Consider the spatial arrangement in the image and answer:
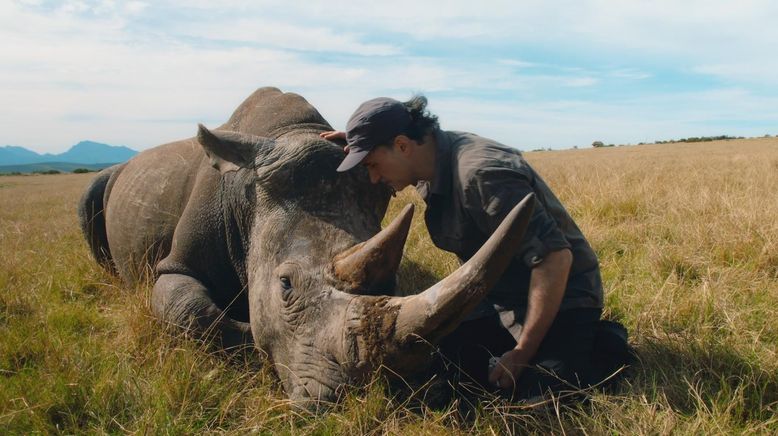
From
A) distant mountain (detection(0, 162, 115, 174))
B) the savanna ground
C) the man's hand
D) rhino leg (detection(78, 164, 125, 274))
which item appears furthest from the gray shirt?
distant mountain (detection(0, 162, 115, 174))

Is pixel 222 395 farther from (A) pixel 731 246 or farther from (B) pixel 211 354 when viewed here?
(A) pixel 731 246

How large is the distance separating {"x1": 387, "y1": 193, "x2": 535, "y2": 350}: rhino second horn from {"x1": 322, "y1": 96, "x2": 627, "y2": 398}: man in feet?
2.13

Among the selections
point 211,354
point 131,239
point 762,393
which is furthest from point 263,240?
point 762,393

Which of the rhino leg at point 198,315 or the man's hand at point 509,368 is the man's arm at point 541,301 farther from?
the rhino leg at point 198,315

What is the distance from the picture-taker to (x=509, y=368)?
348 cm

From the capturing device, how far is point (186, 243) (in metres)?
4.87

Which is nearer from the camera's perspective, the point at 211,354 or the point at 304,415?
the point at 304,415

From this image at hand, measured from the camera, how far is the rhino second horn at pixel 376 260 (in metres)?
3.40

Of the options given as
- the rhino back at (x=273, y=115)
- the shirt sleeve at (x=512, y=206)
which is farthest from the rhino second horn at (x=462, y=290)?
the rhino back at (x=273, y=115)

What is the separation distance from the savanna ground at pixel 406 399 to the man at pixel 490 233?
0.25 m

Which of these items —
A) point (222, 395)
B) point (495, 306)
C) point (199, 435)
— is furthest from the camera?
point (495, 306)

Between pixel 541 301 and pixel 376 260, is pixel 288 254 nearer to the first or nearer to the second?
pixel 376 260

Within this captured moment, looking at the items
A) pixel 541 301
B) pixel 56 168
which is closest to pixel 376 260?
pixel 541 301

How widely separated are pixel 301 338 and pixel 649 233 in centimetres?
465
